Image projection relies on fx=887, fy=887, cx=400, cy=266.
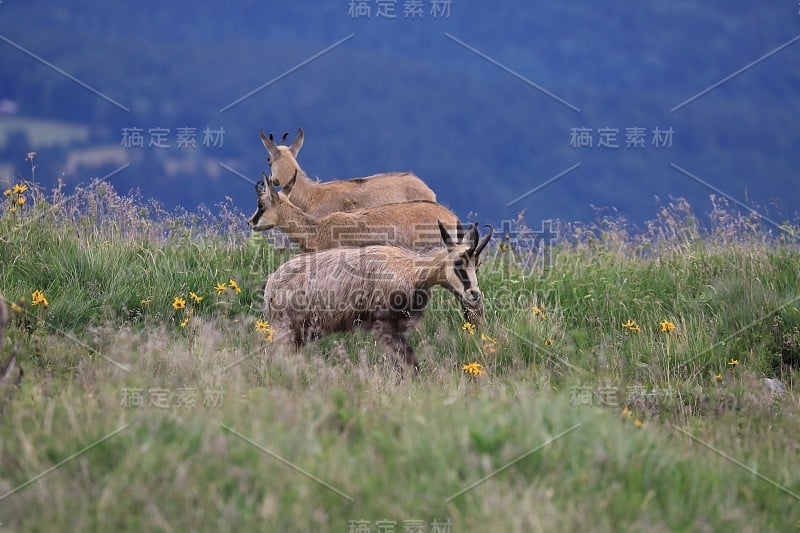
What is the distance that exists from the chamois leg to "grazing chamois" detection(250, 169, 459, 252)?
1484 millimetres

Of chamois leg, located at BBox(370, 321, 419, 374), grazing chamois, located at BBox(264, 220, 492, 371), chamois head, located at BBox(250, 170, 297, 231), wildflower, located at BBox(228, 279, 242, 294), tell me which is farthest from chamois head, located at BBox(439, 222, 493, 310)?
chamois head, located at BBox(250, 170, 297, 231)

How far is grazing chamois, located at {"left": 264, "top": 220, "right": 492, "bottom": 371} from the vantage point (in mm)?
8844

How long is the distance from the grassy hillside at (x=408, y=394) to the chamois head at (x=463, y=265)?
2.29ft

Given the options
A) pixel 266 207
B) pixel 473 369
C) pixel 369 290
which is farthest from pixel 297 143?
pixel 473 369

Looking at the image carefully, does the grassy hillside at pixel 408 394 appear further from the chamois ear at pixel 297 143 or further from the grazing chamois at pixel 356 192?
the chamois ear at pixel 297 143

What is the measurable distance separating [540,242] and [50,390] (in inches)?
316

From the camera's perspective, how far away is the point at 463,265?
878 cm

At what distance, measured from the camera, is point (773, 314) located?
9.62 metres

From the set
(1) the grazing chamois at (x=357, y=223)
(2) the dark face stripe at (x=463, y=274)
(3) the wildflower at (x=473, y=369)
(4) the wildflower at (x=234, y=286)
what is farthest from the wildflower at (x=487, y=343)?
(4) the wildflower at (x=234, y=286)

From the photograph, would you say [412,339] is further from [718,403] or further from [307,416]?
[307,416]

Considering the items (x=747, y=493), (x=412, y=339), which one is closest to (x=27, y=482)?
(x=747, y=493)

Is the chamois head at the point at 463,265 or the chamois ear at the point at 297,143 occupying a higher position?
the chamois ear at the point at 297,143

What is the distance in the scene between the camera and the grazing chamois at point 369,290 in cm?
884

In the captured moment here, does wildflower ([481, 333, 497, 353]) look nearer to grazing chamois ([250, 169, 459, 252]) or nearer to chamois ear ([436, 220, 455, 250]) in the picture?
chamois ear ([436, 220, 455, 250])
